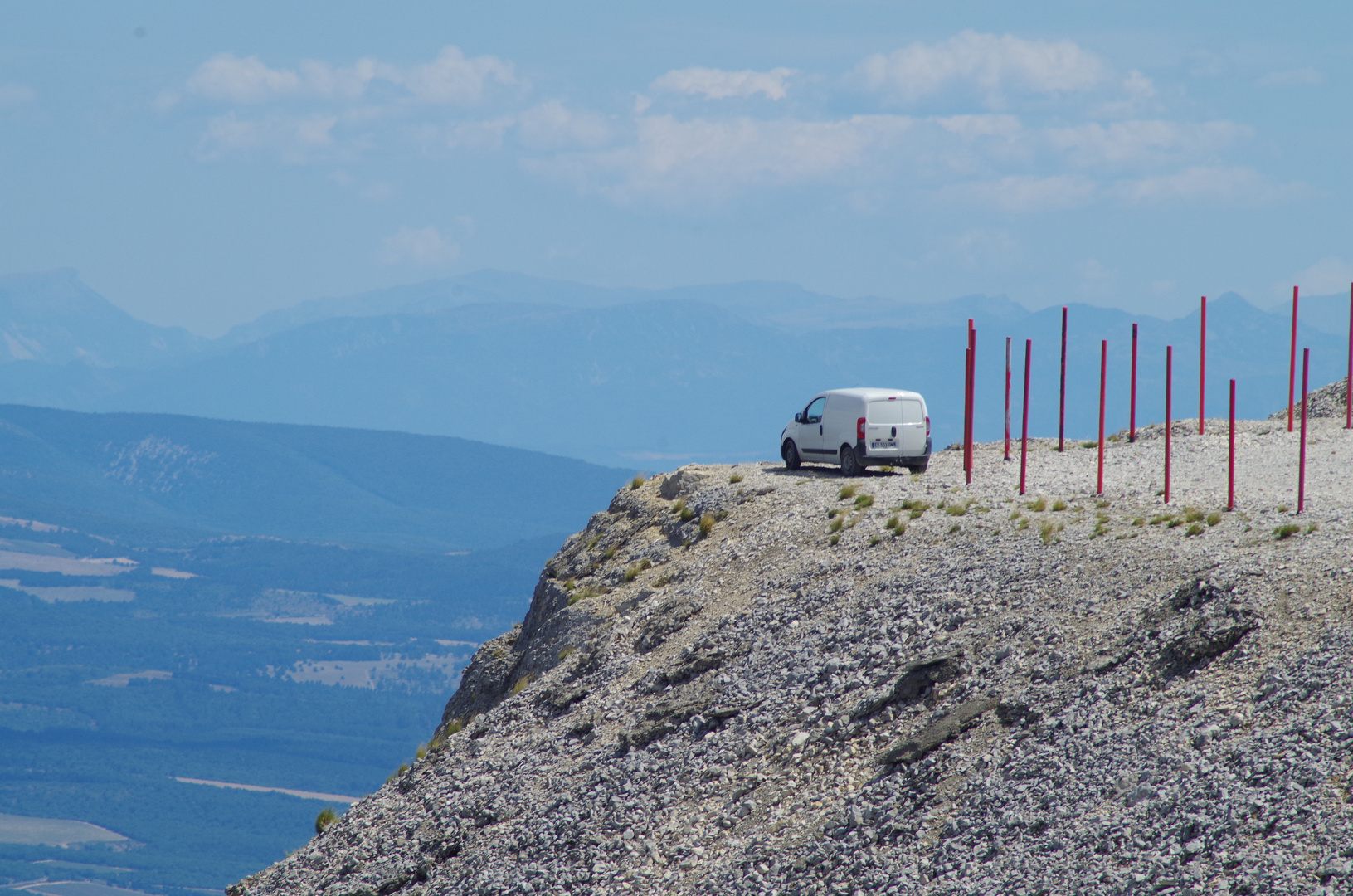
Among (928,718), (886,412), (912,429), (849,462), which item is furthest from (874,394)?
(928,718)

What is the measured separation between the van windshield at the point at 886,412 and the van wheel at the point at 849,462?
87 centimetres

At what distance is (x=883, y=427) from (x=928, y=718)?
1405 centimetres

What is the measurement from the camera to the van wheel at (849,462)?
97.6 ft

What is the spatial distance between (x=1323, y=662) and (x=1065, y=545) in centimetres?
589

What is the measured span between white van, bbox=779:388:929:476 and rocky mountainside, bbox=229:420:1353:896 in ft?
10.3

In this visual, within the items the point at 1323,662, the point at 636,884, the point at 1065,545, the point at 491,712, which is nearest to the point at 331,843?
the point at 491,712

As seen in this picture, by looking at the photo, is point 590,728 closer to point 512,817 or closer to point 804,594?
point 512,817

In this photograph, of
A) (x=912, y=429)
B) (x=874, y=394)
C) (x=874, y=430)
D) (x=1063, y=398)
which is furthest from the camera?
(x=912, y=429)

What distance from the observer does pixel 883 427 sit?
96.7 feet

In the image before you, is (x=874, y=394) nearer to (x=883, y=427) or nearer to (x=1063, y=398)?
(x=883, y=427)

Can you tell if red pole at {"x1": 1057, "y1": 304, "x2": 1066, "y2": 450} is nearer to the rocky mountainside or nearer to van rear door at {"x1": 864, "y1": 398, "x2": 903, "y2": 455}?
the rocky mountainside

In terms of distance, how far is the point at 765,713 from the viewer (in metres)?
17.7

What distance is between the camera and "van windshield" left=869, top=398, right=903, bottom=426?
29344 millimetres

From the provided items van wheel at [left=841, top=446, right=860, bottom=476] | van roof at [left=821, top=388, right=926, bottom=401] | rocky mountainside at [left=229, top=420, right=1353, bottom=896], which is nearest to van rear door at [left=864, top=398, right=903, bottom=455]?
van roof at [left=821, top=388, right=926, bottom=401]
